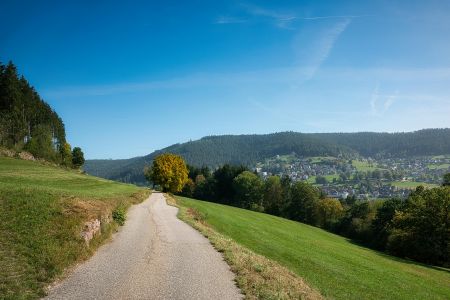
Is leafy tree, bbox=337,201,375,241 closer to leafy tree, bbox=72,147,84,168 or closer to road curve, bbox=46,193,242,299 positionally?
road curve, bbox=46,193,242,299

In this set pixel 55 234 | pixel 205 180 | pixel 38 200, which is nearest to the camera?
pixel 55 234

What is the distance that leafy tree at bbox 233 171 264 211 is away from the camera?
11312 centimetres

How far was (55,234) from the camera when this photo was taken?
17172 mm

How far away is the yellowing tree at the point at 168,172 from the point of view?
3066 inches

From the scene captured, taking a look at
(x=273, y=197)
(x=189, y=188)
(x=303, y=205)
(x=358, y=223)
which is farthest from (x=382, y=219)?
(x=189, y=188)

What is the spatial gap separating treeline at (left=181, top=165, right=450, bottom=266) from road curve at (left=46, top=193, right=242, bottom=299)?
148 ft

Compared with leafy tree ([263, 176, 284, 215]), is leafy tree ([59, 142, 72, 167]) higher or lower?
higher

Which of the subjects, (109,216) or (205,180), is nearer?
(109,216)

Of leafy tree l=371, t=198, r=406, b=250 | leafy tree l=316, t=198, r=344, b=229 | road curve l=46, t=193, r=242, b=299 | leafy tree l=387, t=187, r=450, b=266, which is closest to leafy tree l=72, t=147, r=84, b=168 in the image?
leafy tree l=316, t=198, r=344, b=229

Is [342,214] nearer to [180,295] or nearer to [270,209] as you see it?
[270,209]

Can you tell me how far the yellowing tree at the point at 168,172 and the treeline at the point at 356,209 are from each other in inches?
1436

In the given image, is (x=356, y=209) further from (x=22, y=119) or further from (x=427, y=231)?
(x=22, y=119)

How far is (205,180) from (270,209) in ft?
87.7

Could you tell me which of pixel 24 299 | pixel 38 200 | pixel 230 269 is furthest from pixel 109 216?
pixel 24 299
